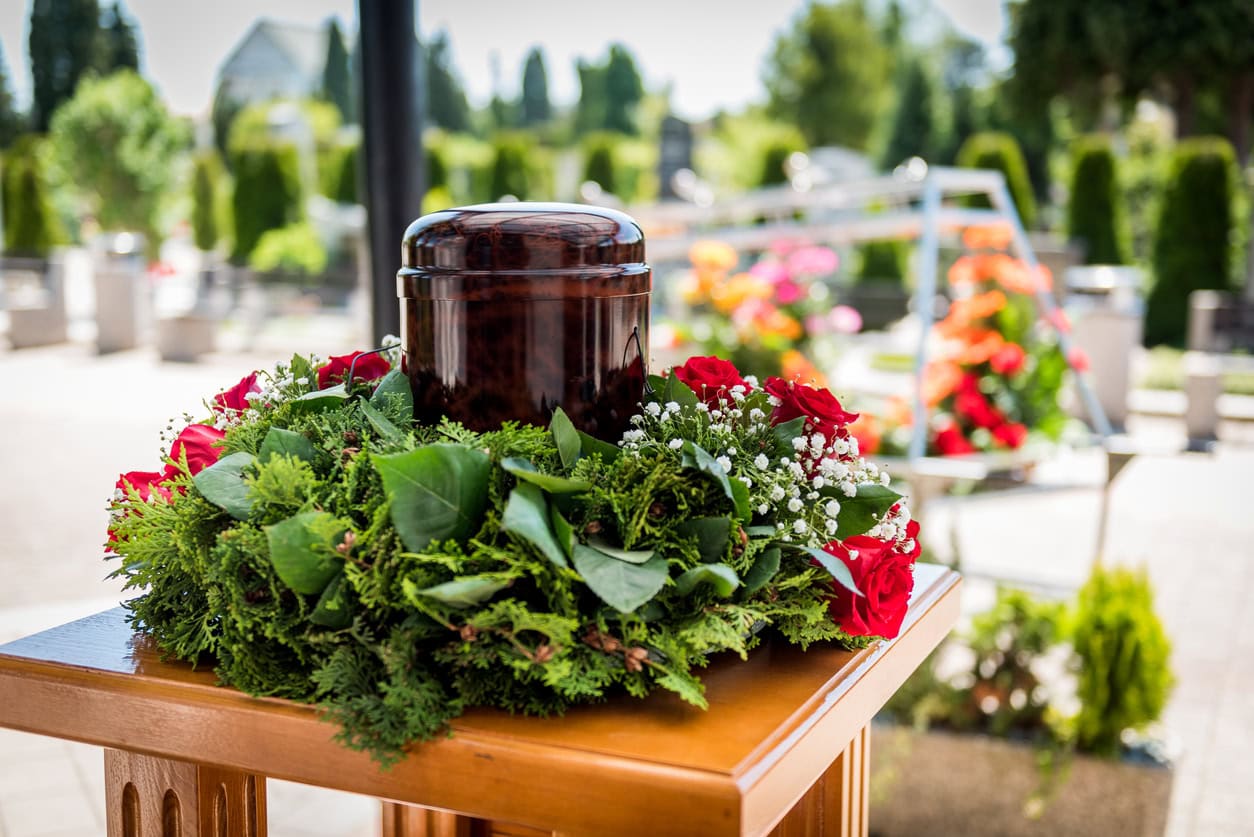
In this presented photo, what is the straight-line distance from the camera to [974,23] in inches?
991

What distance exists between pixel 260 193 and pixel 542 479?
16.9 metres

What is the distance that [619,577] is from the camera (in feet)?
2.55

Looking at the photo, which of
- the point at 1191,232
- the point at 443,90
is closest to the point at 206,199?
the point at 443,90

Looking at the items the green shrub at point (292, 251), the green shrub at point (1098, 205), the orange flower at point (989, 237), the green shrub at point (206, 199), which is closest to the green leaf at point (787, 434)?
the orange flower at point (989, 237)

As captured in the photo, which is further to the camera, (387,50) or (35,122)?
(35,122)

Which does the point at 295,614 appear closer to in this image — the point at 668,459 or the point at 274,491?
the point at 274,491

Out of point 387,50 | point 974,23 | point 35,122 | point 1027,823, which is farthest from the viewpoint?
point 974,23

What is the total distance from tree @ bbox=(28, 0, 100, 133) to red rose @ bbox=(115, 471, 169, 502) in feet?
18.1

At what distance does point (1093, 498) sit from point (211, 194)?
14132 mm

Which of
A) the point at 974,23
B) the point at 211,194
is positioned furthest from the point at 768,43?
the point at 211,194

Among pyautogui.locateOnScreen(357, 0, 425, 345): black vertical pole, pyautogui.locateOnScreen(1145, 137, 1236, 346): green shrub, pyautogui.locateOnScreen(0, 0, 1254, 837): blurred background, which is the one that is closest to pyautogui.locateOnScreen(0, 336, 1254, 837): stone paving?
pyautogui.locateOnScreen(0, 0, 1254, 837): blurred background

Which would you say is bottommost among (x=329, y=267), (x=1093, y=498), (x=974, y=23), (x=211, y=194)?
(x=1093, y=498)

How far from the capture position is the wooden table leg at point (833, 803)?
107cm

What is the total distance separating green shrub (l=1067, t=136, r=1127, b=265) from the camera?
579 inches
